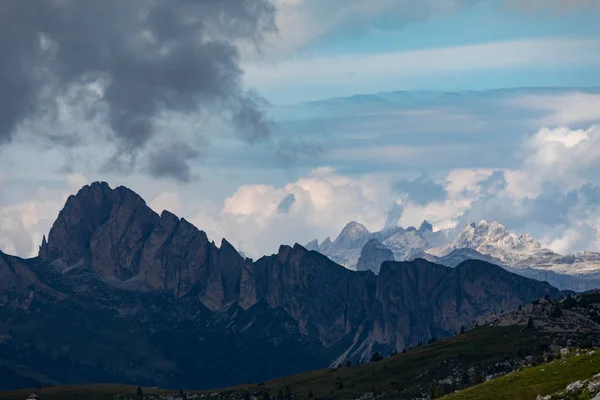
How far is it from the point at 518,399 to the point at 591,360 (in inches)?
682

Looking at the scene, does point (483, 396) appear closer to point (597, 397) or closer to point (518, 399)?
point (518, 399)

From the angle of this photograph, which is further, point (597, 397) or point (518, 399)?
point (518, 399)

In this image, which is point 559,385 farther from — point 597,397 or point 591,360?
point 597,397

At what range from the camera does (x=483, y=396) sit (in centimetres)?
19838

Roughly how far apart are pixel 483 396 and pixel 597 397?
41.8 m

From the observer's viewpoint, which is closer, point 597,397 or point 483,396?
point 597,397

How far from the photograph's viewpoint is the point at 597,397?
519 feet

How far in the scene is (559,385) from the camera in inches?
7426

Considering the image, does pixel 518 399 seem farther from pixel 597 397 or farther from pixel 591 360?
pixel 597 397

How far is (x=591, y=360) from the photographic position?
19900 cm

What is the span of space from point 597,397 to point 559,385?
30707 mm

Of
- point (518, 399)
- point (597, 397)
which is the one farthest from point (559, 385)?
point (597, 397)

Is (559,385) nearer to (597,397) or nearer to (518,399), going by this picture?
(518,399)

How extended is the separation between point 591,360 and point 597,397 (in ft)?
138
